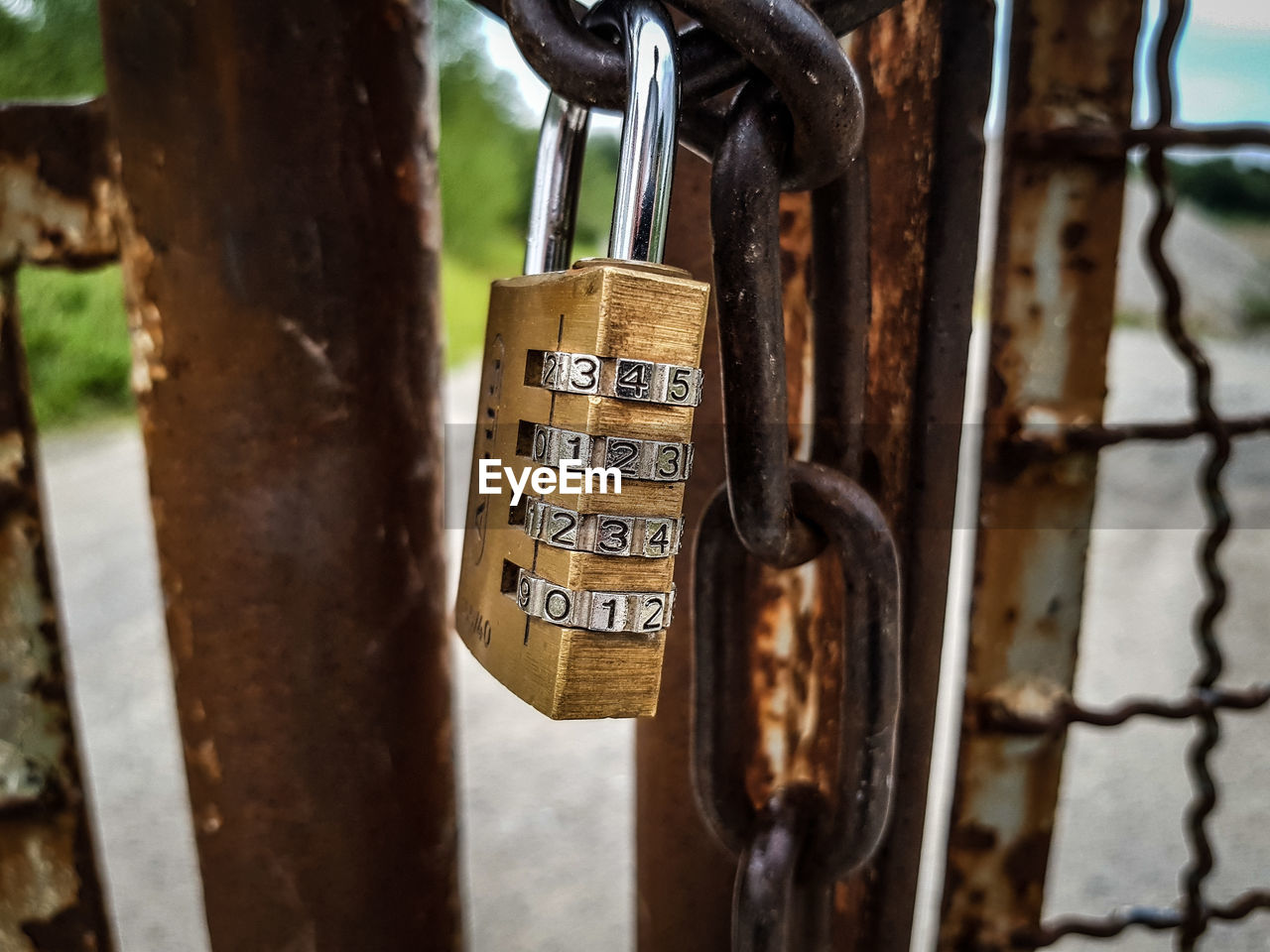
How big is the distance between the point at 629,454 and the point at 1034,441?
0.32 metres

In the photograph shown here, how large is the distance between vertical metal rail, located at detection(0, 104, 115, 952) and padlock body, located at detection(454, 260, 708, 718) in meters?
0.26

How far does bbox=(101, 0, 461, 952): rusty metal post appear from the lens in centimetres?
41

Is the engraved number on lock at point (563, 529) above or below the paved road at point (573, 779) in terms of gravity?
above

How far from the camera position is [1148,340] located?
731 centimetres

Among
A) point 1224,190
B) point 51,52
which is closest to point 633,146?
point 51,52

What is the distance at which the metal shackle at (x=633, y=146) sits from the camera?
305 mm

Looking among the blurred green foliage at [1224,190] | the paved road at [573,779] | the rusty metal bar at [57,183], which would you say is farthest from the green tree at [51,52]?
the blurred green foliage at [1224,190]

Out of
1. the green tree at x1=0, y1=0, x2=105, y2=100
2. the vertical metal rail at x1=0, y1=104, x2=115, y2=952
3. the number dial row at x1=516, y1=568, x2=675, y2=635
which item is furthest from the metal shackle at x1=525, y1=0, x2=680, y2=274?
the green tree at x1=0, y1=0, x2=105, y2=100

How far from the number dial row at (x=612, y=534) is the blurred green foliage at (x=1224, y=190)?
900cm

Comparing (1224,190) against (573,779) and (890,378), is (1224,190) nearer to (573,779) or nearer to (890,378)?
(573,779)

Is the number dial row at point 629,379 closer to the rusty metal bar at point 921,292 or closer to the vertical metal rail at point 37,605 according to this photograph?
the rusty metal bar at point 921,292

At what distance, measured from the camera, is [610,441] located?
33 cm

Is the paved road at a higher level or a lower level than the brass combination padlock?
lower

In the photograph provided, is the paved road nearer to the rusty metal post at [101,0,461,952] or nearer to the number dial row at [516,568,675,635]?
the rusty metal post at [101,0,461,952]
